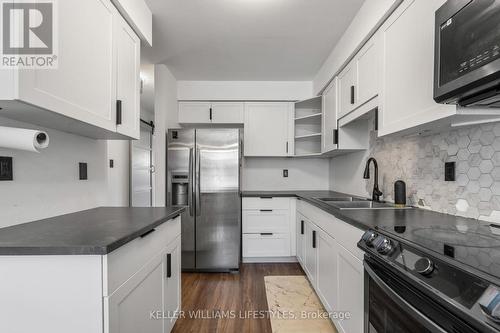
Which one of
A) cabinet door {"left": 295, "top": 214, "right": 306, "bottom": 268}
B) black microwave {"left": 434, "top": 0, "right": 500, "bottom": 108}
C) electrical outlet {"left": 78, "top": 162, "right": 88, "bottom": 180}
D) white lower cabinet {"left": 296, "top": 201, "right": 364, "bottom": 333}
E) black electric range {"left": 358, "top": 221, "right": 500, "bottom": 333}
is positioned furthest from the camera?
cabinet door {"left": 295, "top": 214, "right": 306, "bottom": 268}

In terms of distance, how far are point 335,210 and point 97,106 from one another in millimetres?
1551

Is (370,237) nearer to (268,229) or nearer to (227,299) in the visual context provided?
(227,299)

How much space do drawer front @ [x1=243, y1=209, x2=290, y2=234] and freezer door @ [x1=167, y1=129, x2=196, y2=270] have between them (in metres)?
0.70

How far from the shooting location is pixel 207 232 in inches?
115

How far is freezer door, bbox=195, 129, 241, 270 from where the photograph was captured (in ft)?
9.52

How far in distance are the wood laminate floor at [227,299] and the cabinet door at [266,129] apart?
4.88 feet

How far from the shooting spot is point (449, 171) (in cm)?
149

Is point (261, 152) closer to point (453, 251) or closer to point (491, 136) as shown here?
point (491, 136)

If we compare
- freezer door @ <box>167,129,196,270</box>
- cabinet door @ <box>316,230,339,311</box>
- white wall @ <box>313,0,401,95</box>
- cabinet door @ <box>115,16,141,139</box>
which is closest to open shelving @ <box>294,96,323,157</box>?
white wall @ <box>313,0,401,95</box>

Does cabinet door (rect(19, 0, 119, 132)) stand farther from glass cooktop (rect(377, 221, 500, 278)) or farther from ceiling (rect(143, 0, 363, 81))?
glass cooktop (rect(377, 221, 500, 278))

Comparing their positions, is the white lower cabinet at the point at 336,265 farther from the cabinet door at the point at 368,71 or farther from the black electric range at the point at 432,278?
the cabinet door at the point at 368,71

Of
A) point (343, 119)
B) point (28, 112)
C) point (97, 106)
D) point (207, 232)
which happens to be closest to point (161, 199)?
point (207, 232)

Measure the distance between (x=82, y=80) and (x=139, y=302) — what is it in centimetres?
108

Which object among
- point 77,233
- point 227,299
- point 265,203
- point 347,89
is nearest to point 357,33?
point 347,89
